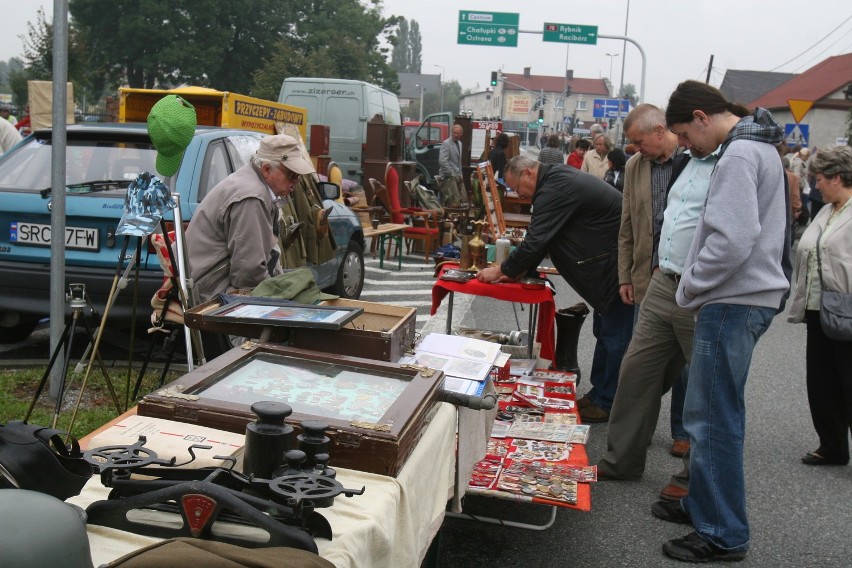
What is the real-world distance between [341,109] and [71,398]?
13.1m

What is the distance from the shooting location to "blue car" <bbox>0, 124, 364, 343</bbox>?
6055 mm

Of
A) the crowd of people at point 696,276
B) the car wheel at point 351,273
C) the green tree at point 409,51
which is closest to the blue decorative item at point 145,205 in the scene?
the crowd of people at point 696,276

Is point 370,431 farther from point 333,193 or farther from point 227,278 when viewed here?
point 333,193

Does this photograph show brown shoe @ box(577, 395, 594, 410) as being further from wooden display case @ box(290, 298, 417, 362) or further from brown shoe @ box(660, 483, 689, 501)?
wooden display case @ box(290, 298, 417, 362)

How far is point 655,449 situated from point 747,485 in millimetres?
648

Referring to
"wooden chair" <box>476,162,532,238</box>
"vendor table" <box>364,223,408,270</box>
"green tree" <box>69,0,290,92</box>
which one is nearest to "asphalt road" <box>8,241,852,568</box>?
"wooden chair" <box>476,162,532,238</box>

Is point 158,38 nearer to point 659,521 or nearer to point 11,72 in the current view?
point 11,72

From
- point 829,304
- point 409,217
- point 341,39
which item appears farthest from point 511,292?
point 341,39

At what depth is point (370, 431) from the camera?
90.7 inches

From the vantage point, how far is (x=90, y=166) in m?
6.39

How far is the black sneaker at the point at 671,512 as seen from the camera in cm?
455

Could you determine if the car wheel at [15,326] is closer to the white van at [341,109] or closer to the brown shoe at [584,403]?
the brown shoe at [584,403]

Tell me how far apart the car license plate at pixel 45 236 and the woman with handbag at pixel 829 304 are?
4.66m

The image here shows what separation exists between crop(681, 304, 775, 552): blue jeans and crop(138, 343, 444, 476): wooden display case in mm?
1511
